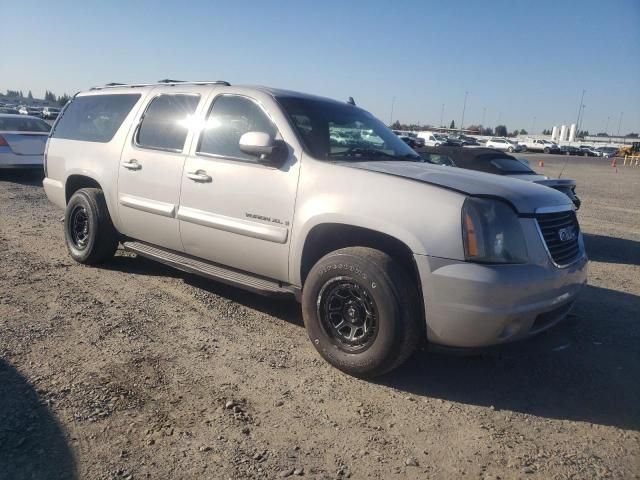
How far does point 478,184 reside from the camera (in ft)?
11.2

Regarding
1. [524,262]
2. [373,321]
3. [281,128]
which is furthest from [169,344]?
[524,262]

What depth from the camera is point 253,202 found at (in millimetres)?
3945

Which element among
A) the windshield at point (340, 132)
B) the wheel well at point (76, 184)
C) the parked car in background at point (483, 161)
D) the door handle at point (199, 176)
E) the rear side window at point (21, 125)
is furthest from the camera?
the rear side window at point (21, 125)

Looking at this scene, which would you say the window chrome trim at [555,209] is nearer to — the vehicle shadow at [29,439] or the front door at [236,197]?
the front door at [236,197]

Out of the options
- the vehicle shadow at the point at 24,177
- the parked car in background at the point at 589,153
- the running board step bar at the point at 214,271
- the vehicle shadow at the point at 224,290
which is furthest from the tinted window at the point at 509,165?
the parked car in background at the point at 589,153

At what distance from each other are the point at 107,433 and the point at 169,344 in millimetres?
1126

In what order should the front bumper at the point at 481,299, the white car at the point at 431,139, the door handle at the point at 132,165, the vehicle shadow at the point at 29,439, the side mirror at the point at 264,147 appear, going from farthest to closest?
1. the white car at the point at 431,139
2. the door handle at the point at 132,165
3. the side mirror at the point at 264,147
4. the front bumper at the point at 481,299
5. the vehicle shadow at the point at 29,439

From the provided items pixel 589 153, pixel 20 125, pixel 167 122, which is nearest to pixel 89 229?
pixel 167 122

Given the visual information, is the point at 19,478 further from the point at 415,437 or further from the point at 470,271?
the point at 470,271

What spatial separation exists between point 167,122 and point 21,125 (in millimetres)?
8755

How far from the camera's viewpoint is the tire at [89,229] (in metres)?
5.30

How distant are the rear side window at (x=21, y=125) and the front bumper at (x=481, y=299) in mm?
11252

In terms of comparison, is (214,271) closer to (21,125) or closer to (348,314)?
(348,314)

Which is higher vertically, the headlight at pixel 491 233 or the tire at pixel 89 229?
the headlight at pixel 491 233
